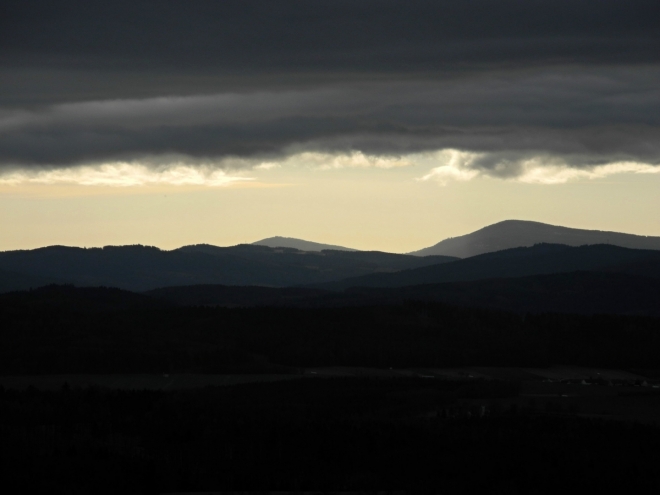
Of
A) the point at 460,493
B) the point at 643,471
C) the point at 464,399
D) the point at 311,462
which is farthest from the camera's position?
the point at 464,399

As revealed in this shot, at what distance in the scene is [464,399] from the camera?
144 metres

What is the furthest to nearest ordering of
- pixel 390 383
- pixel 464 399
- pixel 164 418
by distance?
1. pixel 390 383
2. pixel 464 399
3. pixel 164 418

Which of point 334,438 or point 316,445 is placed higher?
point 334,438

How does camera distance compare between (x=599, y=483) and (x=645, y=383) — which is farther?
(x=645, y=383)

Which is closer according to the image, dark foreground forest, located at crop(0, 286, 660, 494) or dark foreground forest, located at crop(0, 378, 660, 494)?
dark foreground forest, located at crop(0, 378, 660, 494)

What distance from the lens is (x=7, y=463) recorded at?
9181 cm

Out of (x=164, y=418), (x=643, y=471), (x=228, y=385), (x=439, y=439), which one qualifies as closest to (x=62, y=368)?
(x=228, y=385)

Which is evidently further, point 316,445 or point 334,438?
point 334,438

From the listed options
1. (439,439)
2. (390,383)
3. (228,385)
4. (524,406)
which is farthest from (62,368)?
(439,439)

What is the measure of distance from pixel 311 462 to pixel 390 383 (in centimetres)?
6870

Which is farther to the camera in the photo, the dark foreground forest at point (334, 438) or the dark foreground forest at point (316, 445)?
the dark foreground forest at point (334, 438)

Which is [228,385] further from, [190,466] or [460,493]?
[460,493]

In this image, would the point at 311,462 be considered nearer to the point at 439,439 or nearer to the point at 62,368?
the point at 439,439

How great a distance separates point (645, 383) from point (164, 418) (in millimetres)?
77271
